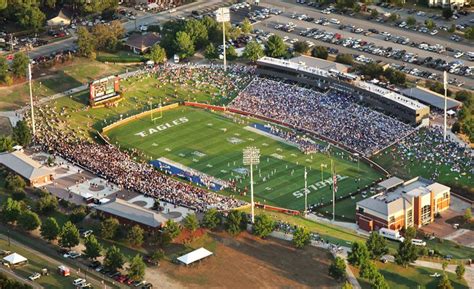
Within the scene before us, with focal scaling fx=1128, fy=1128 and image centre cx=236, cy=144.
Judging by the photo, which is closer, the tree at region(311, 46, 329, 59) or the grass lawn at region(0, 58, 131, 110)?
the grass lawn at region(0, 58, 131, 110)

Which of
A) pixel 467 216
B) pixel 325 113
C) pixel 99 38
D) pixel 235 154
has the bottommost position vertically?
pixel 235 154

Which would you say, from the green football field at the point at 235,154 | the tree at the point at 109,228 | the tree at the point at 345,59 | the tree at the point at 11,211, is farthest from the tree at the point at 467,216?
the tree at the point at 11,211

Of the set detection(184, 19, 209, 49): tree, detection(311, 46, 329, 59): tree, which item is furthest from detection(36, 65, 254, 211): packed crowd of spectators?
detection(311, 46, 329, 59): tree

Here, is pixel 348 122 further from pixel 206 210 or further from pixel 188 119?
pixel 206 210

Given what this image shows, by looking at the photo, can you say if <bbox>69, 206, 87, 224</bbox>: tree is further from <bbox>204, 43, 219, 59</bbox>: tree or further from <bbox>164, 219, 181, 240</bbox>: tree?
<bbox>204, 43, 219, 59</bbox>: tree

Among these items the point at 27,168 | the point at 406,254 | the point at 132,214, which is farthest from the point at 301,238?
the point at 27,168

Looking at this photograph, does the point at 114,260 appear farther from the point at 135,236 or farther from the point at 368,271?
the point at 368,271

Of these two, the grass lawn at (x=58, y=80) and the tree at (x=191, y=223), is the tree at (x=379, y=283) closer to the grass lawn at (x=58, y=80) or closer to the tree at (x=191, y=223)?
the tree at (x=191, y=223)
